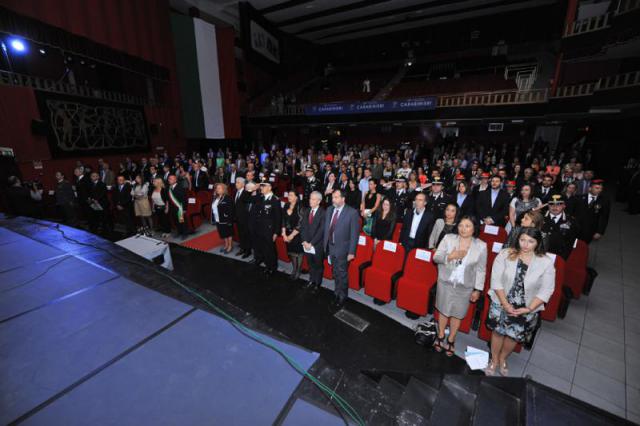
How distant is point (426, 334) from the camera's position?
309 cm

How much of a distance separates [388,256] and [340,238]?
85cm

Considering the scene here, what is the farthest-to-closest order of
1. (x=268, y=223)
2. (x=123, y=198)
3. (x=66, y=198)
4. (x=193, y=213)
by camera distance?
(x=193, y=213) → (x=66, y=198) → (x=123, y=198) → (x=268, y=223)

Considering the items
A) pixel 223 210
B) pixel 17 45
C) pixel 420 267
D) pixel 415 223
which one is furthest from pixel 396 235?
pixel 17 45

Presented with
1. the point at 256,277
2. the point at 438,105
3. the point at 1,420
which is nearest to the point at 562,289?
the point at 256,277

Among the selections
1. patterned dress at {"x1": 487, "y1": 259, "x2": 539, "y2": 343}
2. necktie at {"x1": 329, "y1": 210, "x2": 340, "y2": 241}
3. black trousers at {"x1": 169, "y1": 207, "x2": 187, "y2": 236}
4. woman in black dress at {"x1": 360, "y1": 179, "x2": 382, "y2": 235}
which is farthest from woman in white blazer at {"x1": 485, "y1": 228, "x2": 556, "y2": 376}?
black trousers at {"x1": 169, "y1": 207, "x2": 187, "y2": 236}

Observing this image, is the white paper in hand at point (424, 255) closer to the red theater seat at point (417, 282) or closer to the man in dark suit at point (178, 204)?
the red theater seat at point (417, 282)

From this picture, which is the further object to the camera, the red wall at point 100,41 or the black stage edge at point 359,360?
the red wall at point 100,41

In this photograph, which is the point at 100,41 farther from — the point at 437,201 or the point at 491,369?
the point at 491,369

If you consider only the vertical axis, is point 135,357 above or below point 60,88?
below

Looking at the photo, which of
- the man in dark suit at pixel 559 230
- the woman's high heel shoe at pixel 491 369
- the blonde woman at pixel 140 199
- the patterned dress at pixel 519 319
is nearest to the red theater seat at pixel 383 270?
the woman's high heel shoe at pixel 491 369

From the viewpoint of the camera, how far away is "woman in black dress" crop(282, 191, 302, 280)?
4398mm

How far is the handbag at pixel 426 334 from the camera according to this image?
10.1ft

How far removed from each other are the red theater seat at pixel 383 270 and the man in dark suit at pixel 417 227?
291 millimetres

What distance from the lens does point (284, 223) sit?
4.72m
